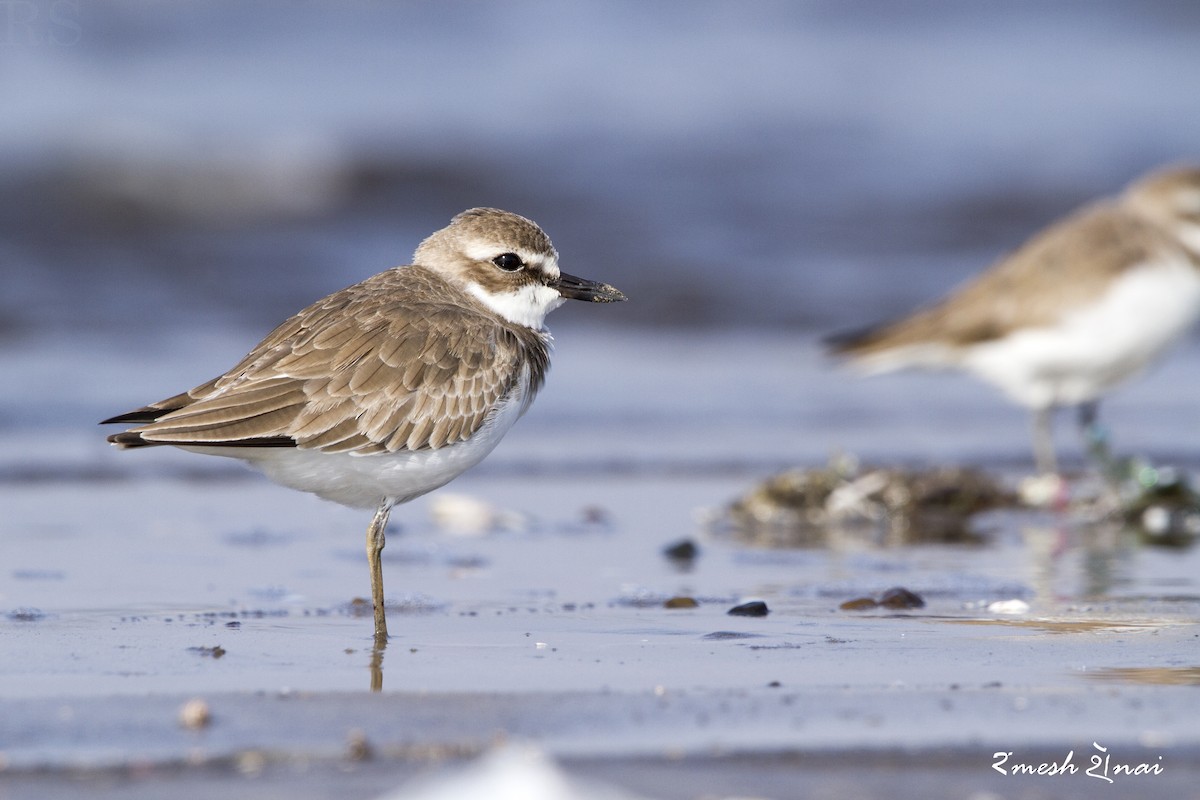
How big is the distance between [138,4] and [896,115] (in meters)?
10.7

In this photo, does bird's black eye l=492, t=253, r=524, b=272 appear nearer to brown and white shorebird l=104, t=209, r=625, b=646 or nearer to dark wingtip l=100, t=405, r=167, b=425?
brown and white shorebird l=104, t=209, r=625, b=646

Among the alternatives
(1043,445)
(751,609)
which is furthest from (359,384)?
(1043,445)

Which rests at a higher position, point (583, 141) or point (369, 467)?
point (583, 141)

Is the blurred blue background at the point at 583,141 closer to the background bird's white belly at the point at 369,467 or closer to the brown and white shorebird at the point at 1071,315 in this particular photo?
the brown and white shorebird at the point at 1071,315

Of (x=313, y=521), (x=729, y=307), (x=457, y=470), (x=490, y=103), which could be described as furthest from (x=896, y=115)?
(x=457, y=470)

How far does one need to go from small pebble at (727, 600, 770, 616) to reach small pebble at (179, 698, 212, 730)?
6.85 ft

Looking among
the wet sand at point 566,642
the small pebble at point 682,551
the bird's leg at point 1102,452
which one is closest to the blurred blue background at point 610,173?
the bird's leg at point 1102,452

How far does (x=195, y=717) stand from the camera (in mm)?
3861

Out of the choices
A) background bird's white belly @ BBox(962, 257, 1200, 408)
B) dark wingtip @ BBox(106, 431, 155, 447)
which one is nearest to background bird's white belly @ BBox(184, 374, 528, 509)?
dark wingtip @ BBox(106, 431, 155, 447)

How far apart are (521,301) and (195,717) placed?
244 centimetres

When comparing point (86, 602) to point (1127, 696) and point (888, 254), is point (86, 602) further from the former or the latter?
point (888, 254)

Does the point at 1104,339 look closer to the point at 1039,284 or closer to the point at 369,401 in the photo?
the point at 1039,284

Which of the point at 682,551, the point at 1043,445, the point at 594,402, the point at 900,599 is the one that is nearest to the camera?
the point at 900,599

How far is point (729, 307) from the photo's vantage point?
44.0ft
